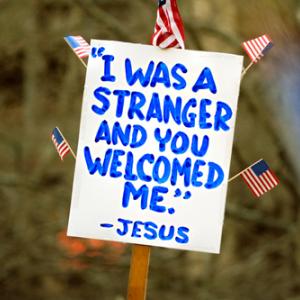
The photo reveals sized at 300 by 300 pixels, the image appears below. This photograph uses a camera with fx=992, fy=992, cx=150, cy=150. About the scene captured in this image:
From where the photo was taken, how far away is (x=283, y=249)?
6.34 m

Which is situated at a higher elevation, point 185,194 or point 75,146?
point 75,146

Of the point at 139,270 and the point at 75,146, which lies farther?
the point at 75,146

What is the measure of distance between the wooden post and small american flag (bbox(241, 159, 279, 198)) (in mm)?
337

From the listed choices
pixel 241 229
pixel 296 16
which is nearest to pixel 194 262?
pixel 241 229

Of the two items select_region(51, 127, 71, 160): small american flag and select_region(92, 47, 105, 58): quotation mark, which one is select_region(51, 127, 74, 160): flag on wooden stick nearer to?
select_region(51, 127, 71, 160): small american flag

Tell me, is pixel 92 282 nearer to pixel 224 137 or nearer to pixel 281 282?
pixel 281 282

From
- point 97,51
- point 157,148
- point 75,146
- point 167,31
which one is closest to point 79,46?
point 97,51

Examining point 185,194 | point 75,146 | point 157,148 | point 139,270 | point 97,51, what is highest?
point 75,146

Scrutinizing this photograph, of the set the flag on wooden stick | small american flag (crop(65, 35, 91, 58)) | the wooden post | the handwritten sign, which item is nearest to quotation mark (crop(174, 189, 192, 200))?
the handwritten sign

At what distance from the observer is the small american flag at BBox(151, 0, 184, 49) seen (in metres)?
2.72

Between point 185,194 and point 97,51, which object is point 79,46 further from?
point 185,194

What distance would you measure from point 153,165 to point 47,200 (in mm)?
3827

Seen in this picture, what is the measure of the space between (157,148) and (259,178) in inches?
12.0

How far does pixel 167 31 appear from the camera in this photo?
8.92 feet
